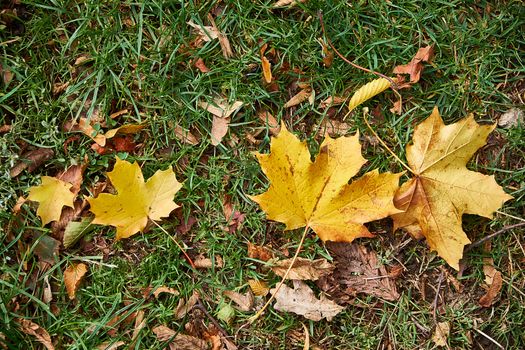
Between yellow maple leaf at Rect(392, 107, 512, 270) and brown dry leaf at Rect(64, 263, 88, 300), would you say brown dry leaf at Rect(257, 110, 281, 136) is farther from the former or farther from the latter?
brown dry leaf at Rect(64, 263, 88, 300)

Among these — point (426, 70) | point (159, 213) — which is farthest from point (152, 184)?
point (426, 70)

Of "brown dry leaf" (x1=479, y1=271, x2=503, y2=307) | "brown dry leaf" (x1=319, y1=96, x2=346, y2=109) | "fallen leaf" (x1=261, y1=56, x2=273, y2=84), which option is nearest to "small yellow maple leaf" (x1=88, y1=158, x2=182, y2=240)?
"fallen leaf" (x1=261, y1=56, x2=273, y2=84)

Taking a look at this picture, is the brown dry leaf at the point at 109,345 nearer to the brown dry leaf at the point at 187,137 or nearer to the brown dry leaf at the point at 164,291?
the brown dry leaf at the point at 164,291

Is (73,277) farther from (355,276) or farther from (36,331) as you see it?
(355,276)

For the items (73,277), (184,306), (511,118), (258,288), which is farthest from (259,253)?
(511,118)

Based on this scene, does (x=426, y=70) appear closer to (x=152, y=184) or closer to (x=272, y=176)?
(x=272, y=176)

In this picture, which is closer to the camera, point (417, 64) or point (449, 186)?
point (449, 186)

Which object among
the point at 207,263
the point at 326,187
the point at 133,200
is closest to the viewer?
the point at 326,187
